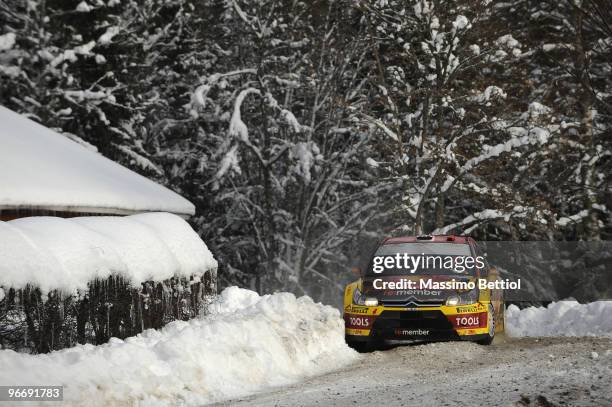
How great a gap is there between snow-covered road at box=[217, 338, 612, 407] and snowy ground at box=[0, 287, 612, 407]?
0.4 inches

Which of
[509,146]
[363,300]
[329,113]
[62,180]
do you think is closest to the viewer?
[363,300]

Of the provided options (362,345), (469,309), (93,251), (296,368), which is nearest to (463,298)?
(469,309)

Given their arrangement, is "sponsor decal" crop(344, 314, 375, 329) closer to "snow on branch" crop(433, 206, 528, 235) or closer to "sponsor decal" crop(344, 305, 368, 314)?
"sponsor decal" crop(344, 305, 368, 314)

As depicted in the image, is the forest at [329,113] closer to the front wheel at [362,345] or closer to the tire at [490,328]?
the tire at [490,328]

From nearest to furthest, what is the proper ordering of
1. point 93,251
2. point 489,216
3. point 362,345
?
point 93,251
point 362,345
point 489,216

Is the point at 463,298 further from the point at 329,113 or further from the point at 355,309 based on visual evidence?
the point at 329,113

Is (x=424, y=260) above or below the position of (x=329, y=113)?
below

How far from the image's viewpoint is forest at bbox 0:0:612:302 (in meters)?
21.9

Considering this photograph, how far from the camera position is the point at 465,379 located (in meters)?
8.84

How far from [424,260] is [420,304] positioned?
1.38 metres

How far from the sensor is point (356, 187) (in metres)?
30.0

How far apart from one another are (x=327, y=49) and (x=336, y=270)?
7.73 meters

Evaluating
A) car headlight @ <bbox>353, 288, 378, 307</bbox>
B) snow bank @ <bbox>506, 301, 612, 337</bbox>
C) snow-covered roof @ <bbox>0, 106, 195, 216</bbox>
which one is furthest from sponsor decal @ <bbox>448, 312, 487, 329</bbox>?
snow-covered roof @ <bbox>0, 106, 195, 216</bbox>

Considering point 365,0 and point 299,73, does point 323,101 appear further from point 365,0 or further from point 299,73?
point 365,0
